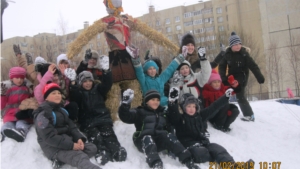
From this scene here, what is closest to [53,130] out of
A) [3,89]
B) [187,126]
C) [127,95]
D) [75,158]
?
[75,158]

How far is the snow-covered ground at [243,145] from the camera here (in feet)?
12.9

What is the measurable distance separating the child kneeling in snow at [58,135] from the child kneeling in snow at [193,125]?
4.46 ft

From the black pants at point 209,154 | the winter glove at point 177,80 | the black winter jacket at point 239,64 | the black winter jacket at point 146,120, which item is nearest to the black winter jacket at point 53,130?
the black winter jacket at point 146,120

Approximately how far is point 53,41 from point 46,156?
1817 centimetres

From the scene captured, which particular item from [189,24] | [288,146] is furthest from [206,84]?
[189,24]

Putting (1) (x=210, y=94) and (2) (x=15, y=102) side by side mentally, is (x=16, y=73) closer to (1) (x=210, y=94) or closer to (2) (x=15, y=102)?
(2) (x=15, y=102)

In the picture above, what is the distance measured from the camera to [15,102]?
4699 mm

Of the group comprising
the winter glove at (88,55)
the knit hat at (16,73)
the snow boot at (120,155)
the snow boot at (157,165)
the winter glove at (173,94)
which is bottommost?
the snow boot at (157,165)

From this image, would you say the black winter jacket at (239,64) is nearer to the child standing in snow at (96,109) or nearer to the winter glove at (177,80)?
the winter glove at (177,80)

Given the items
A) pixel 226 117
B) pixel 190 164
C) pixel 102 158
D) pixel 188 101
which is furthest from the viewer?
pixel 226 117

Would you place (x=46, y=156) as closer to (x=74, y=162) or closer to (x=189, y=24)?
(x=74, y=162)

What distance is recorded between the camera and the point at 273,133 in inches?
224

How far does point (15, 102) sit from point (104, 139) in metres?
1.69

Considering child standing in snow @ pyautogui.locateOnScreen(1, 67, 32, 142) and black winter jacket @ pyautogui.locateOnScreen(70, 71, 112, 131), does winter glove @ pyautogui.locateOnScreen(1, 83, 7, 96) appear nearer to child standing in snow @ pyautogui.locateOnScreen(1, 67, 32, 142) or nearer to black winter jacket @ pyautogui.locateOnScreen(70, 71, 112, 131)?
child standing in snow @ pyautogui.locateOnScreen(1, 67, 32, 142)
